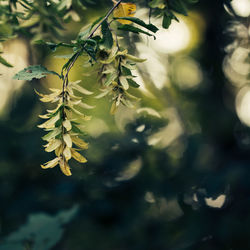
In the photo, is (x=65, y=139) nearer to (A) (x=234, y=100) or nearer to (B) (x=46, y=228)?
(B) (x=46, y=228)

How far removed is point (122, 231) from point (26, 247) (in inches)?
26.2

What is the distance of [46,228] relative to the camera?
1778mm

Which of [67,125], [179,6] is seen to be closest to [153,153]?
[179,6]

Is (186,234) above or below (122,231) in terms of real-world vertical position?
above

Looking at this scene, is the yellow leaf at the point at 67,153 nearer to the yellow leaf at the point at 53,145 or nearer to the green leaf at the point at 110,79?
the yellow leaf at the point at 53,145

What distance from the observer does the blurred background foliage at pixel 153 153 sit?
6.00 ft

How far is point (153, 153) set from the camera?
6.71 feet

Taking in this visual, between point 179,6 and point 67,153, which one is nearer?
point 67,153

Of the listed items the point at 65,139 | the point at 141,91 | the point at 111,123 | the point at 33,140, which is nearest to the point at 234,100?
the point at 141,91

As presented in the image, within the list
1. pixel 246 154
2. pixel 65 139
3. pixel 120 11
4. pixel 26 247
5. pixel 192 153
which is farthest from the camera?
pixel 192 153

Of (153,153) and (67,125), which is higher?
(67,125)

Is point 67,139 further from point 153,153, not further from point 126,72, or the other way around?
point 153,153

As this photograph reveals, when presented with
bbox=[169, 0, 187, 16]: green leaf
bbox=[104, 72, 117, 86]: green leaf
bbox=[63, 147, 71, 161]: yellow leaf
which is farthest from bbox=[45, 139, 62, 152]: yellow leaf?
bbox=[169, 0, 187, 16]: green leaf

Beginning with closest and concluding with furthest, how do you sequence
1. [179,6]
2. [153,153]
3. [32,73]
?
[32,73], [179,6], [153,153]
